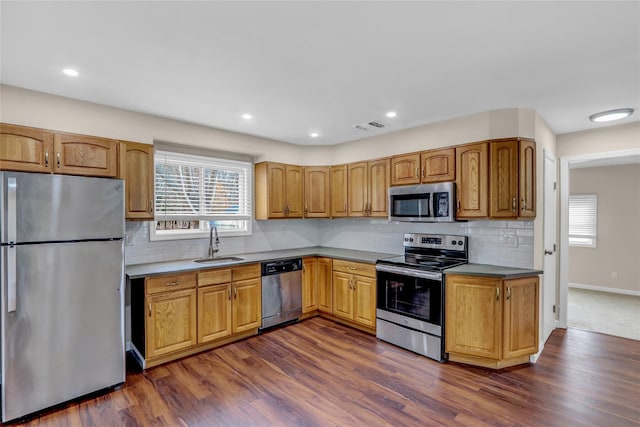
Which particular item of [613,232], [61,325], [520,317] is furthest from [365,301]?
[613,232]

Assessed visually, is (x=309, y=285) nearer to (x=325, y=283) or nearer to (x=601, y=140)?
(x=325, y=283)

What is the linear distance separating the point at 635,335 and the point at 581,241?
2812mm

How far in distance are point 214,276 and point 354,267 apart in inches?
67.1

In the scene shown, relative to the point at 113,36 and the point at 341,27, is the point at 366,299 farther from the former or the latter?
the point at 113,36

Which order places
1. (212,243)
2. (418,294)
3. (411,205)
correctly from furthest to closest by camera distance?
(212,243), (411,205), (418,294)

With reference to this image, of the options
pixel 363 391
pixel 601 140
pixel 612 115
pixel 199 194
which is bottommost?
pixel 363 391

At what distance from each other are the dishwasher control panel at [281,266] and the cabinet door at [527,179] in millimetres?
2633

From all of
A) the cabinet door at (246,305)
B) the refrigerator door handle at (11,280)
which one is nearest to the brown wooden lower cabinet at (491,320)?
the cabinet door at (246,305)

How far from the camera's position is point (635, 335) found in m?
3.79

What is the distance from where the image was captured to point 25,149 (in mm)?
2523

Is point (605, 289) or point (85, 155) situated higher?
point (85, 155)

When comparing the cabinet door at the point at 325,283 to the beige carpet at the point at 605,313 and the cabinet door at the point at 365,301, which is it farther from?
the beige carpet at the point at 605,313

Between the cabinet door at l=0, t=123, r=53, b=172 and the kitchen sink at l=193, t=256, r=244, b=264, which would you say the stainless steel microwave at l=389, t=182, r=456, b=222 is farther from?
the cabinet door at l=0, t=123, r=53, b=172

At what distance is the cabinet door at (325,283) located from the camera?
426cm
